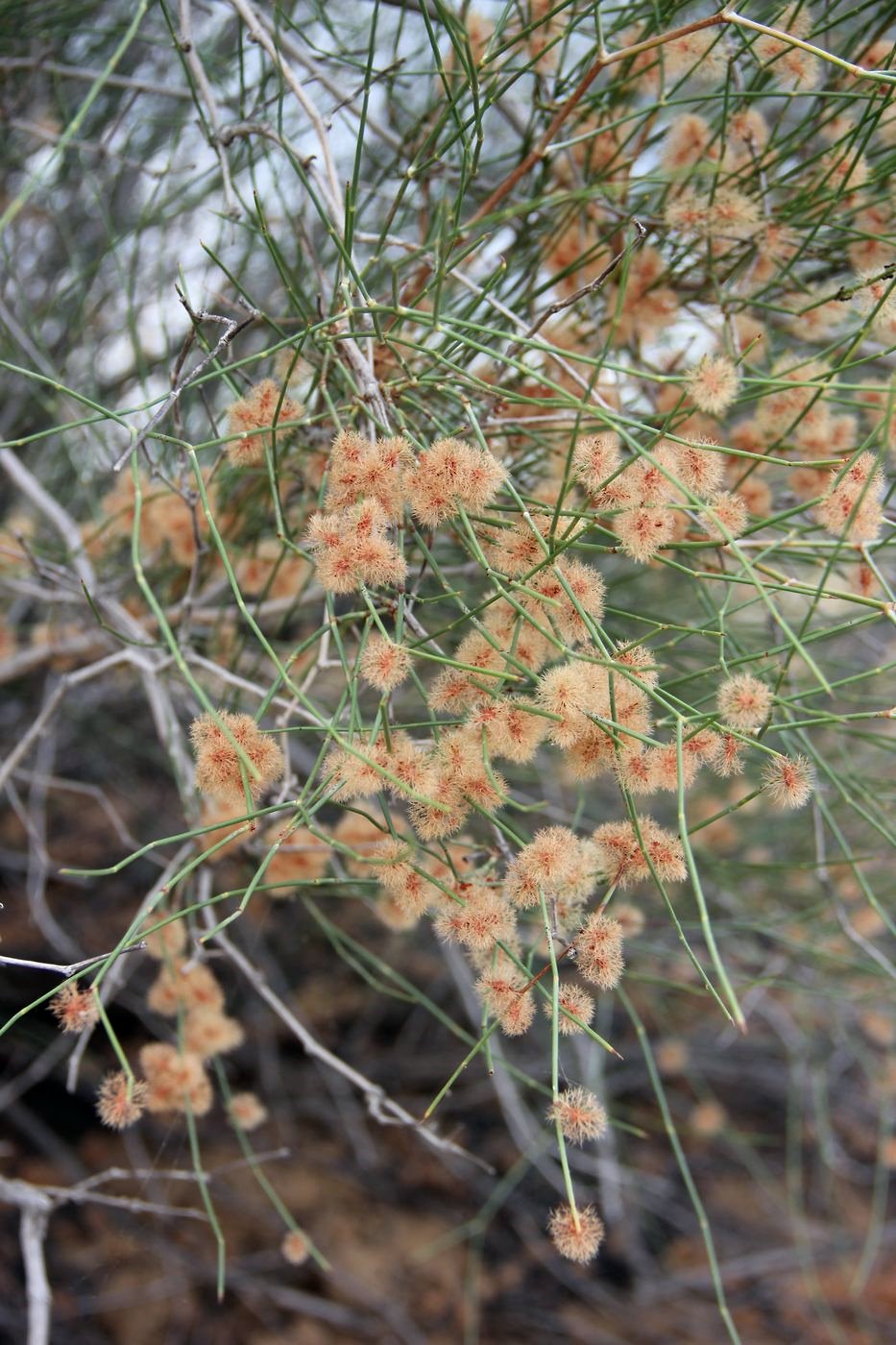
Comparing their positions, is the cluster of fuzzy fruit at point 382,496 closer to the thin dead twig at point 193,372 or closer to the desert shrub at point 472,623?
the desert shrub at point 472,623

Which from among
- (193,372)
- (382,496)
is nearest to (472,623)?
(382,496)

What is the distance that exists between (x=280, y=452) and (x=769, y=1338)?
1887 mm

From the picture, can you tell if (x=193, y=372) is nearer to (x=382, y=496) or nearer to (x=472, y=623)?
(x=382, y=496)

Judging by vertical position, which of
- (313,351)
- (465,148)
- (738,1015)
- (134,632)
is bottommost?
(738,1015)

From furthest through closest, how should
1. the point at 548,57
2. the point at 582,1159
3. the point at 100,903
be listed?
the point at 100,903, the point at 582,1159, the point at 548,57

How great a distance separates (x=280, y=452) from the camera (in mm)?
925

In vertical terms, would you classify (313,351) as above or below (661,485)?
above

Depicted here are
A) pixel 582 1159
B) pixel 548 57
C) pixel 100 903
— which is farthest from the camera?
pixel 100 903

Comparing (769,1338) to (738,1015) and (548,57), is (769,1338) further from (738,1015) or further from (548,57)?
(548,57)

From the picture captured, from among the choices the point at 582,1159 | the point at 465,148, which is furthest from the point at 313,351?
the point at 582,1159

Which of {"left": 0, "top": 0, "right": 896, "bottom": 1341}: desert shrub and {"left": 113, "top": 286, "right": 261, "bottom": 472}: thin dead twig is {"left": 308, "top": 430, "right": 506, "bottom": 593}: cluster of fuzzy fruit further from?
{"left": 113, "top": 286, "right": 261, "bottom": 472}: thin dead twig

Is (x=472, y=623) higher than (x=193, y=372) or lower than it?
lower

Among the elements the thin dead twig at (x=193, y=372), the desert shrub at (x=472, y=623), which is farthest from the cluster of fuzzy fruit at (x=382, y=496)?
the thin dead twig at (x=193, y=372)

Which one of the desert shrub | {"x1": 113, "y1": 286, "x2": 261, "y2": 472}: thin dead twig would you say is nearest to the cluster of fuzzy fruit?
the desert shrub
